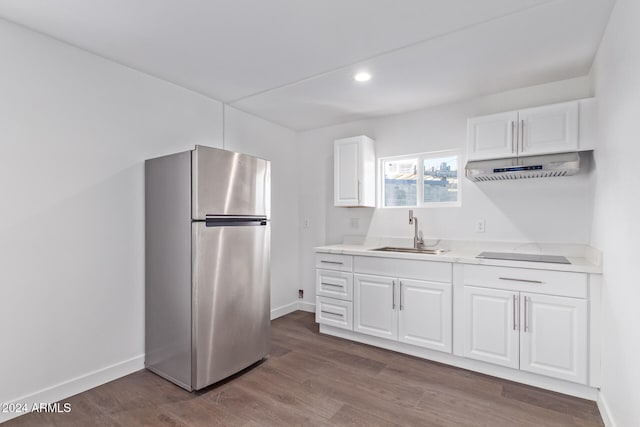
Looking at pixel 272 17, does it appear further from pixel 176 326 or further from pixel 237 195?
pixel 176 326

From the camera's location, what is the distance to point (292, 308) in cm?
424

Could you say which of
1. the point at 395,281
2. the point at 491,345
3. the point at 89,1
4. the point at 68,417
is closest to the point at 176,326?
the point at 68,417

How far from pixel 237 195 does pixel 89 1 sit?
4.60 feet

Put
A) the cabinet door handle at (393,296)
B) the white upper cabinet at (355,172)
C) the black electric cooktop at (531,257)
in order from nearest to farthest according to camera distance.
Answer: the black electric cooktop at (531,257) < the cabinet door handle at (393,296) < the white upper cabinet at (355,172)

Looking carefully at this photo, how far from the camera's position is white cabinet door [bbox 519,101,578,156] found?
7.86 ft

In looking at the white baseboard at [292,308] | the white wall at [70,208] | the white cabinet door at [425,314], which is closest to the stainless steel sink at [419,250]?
the white cabinet door at [425,314]

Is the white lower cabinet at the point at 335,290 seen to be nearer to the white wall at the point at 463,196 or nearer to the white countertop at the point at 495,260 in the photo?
the white countertop at the point at 495,260

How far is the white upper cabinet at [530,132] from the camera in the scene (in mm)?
2387

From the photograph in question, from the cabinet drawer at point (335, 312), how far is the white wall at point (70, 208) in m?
1.66

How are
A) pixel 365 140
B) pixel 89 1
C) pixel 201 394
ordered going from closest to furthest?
pixel 89 1
pixel 201 394
pixel 365 140

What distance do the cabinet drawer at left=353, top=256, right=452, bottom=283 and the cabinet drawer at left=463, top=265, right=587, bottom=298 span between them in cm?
18

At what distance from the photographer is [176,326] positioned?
236cm

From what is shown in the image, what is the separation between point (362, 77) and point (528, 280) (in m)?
2.04

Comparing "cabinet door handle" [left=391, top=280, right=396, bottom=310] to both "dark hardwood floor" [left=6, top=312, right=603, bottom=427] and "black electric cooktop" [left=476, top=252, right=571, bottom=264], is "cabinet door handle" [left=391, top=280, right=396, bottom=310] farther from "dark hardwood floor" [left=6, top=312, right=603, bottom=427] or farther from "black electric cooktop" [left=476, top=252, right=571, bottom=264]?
"black electric cooktop" [left=476, top=252, right=571, bottom=264]
